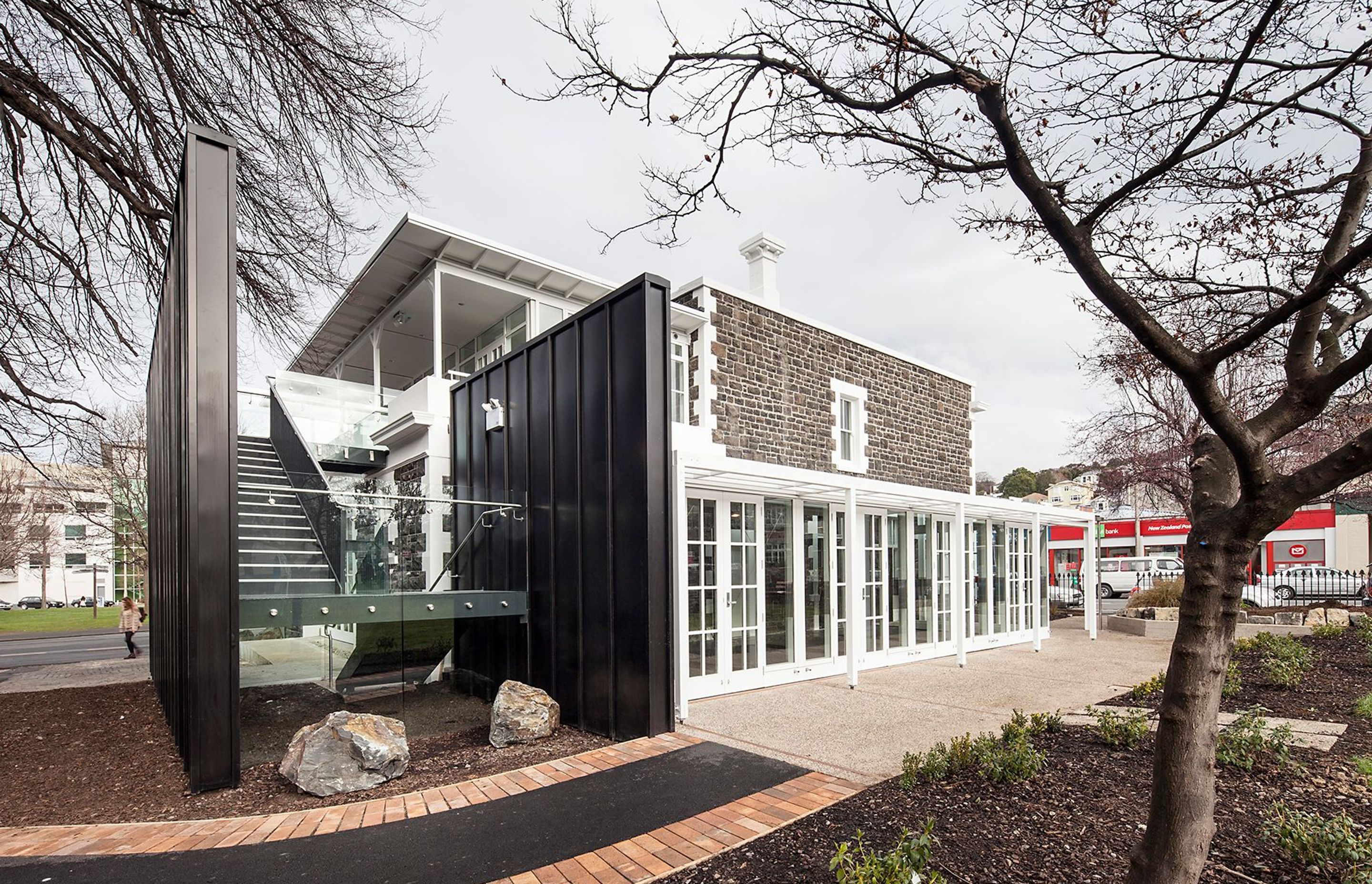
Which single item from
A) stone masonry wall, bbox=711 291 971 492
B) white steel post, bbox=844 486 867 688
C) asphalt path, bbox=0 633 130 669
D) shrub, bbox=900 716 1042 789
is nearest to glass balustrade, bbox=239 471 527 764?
white steel post, bbox=844 486 867 688

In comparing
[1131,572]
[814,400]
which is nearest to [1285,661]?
[814,400]

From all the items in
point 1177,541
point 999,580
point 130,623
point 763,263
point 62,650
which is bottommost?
point 62,650

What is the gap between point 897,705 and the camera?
7441 mm

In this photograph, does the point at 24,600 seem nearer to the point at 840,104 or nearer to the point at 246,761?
the point at 246,761

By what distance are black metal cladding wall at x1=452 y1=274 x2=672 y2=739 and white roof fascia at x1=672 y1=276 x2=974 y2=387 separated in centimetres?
483

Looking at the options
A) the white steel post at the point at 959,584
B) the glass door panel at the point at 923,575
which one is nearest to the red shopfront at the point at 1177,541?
the glass door panel at the point at 923,575

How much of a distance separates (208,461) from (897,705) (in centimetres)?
653

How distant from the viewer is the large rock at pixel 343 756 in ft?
16.8

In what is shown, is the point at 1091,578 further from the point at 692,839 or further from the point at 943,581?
the point at 692,839

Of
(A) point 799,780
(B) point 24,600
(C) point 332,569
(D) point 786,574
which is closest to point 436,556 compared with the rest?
(C) point 332,569

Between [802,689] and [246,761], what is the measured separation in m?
5.54

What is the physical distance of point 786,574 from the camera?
8.95 meters

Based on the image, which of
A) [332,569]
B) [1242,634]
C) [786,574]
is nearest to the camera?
[332,569]

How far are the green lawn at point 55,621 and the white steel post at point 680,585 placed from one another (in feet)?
85.4
